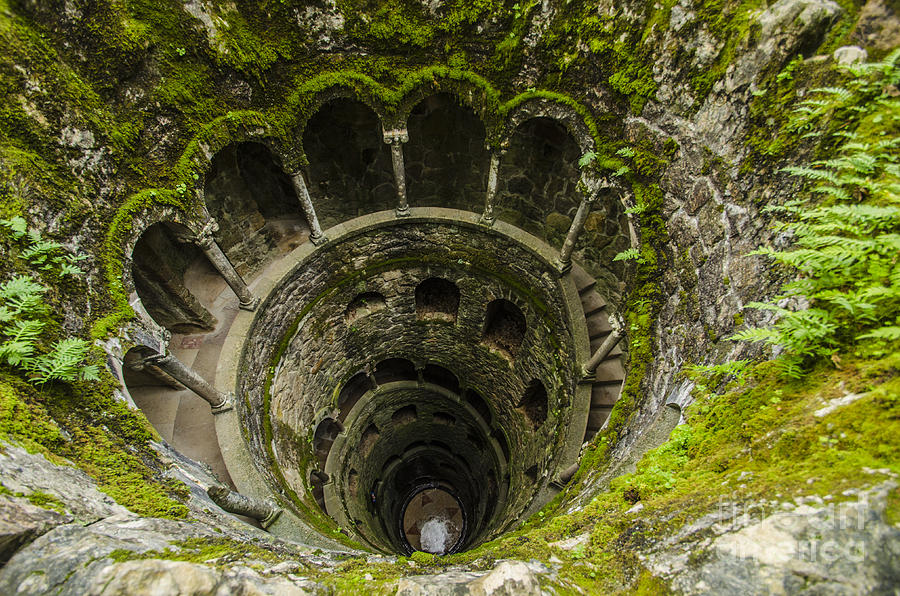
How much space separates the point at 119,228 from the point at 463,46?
287 inches

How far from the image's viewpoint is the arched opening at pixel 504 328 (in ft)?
40.0

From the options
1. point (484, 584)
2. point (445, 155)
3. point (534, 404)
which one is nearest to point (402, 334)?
point (534, 404)

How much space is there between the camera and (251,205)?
10.7 meters

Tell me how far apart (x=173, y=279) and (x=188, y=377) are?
2.98m

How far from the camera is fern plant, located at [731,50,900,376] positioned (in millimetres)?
2811

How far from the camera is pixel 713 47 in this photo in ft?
17.4

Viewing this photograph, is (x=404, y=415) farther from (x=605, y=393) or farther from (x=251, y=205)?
(x=251, y=205)

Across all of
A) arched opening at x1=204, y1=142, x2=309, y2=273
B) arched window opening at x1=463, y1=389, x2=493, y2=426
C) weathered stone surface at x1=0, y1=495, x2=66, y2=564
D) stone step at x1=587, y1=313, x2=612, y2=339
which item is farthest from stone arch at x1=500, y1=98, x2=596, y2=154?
arched window opening at x1=463, y1=389, x2=493, y2=426

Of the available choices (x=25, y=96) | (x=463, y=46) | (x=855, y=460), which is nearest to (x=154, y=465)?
(x=25, y=96)

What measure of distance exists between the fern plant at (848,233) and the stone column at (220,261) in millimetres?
8956

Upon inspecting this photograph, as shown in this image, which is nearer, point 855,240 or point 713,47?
point 855,240

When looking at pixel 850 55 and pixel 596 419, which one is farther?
pixel 596 419

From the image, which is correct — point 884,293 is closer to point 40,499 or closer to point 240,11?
point 40,499

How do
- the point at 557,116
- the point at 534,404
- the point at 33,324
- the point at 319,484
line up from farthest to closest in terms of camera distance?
1. the point at 534,404
2. the point at 319,484
3. the point at 557,116
4. the point at 33,324
